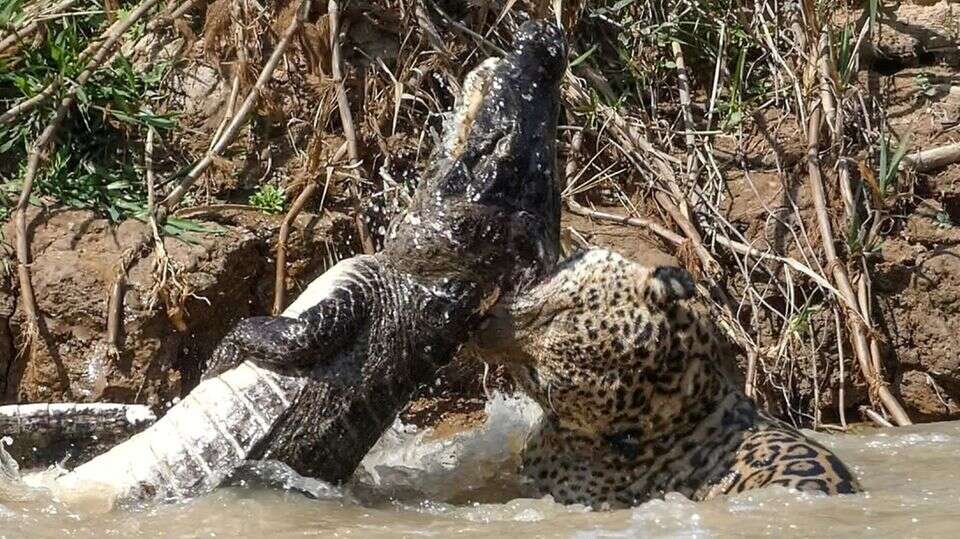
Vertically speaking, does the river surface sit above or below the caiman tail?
below

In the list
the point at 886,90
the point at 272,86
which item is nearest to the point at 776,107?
the point at 886,90

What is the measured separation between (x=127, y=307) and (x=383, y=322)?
6.40ft

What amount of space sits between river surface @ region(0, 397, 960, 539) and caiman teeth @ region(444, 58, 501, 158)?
3.46 ft

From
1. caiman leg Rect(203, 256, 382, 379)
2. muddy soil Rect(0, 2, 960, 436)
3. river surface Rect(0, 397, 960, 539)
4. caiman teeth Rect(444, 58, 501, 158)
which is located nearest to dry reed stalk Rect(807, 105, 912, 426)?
muddy soil Rect(0, 2, 960, 436)

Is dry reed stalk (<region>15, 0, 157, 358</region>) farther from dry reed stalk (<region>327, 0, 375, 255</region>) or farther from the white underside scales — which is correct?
the white underside scales

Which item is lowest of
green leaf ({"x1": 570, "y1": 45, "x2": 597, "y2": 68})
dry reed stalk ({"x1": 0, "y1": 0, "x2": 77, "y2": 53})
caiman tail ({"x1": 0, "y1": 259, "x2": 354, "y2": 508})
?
caiman tail ({"x1": 0, "y1": 259, "x2": 354, "y2": 508})

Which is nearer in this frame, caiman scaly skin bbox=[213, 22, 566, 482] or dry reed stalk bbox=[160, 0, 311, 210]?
caiman scaly skin bbox=[213, 22, 566, 482]

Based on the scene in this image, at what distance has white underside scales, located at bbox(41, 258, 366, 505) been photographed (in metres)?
4.06

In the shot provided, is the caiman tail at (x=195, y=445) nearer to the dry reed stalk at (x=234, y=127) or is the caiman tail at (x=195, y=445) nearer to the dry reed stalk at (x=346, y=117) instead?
the dry reed stalk at (x=346, y=117)

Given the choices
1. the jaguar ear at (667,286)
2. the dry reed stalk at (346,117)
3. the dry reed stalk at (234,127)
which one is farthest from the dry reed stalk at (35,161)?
the jaguar ear at (667,286)

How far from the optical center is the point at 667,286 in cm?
423

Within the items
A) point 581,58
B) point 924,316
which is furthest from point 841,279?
point 581,58

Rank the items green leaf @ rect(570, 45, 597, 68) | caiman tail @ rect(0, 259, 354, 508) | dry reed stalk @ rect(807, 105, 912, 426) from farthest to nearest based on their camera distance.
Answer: green leaf @ rect(570, 45, 597, 68), dry reed stalk @ rect(807, 105, 912, 426), caiman tail @ rect(0, 259, 354, 508)

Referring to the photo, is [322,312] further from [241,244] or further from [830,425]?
[830,425]
